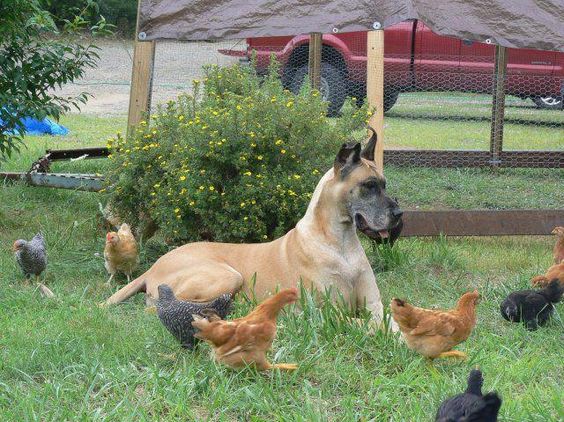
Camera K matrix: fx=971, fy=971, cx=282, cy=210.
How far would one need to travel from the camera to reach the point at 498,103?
38.5 feet

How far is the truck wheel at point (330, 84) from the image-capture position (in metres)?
11.2

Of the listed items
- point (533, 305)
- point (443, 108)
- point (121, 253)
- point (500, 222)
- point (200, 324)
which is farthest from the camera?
point (443, 108)

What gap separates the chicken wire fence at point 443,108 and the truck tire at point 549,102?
1 centimetres

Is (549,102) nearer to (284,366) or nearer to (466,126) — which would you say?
(466,126)

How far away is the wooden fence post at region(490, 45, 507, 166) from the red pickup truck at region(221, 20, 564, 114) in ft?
0.87

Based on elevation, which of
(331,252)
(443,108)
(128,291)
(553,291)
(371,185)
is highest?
(443,108)

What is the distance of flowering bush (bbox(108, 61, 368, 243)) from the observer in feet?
24.8

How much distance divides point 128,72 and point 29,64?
538 inches

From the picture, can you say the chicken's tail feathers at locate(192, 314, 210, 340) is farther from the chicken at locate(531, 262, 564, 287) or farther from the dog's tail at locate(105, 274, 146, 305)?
the chicken at locate(531, 262, 564, 287)

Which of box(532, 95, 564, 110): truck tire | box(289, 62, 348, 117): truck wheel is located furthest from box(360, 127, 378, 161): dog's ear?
box(532, 95, 564, 110): truck tire

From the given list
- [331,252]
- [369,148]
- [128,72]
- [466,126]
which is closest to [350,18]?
[369,148]

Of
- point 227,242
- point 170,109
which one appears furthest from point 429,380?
point 170,109

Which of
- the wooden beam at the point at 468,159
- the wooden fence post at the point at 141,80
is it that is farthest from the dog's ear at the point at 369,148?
the wooden beam at the point at 468,159

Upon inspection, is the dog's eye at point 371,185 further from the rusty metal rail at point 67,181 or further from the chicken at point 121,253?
the rusty metal rail at point 67,181
